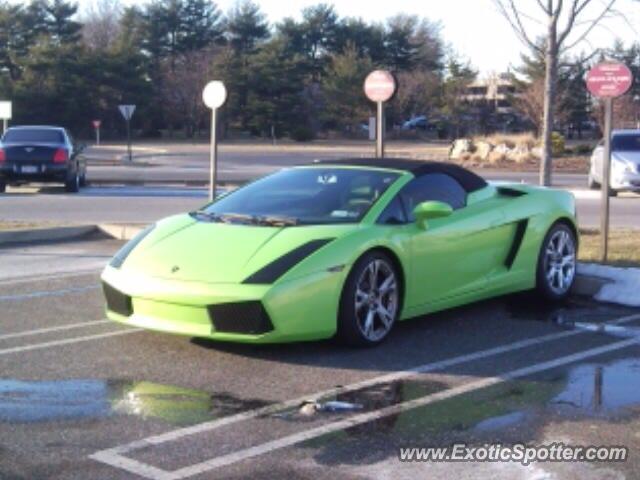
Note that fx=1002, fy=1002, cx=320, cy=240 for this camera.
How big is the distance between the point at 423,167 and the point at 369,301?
1.49 metres

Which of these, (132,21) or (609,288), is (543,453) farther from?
(132,21)

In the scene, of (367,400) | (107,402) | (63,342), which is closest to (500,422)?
(367,400)

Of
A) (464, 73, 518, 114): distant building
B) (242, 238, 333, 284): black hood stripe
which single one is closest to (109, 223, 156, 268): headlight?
(242, 238, 333, 284): black hood stripe

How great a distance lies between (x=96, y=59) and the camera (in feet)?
228

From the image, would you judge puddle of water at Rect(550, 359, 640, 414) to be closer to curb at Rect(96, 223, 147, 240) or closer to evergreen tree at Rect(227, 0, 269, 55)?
curb at Rect(96, 223, 147, 240)

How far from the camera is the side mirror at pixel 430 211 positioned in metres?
7.04

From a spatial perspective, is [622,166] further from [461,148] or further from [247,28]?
[247,28]

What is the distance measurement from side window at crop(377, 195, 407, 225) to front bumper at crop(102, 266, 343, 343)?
739 mm

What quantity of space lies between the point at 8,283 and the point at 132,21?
7175cm

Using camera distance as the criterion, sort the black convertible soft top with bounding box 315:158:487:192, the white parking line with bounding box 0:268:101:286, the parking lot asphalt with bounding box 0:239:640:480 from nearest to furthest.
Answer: the parking lot asphalt with bounding box 0:239:640:480 < the black convertible soft top with bounding box 315:158:487:192 < the white parking line with bounding box 0:268:101:286

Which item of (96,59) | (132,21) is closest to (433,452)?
(96,59)

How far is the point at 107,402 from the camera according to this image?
5.42 metres

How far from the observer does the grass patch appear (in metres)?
9.84

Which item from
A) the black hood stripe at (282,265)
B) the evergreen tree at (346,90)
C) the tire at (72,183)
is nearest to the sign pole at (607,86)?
the black hood stripe at (282,265)
